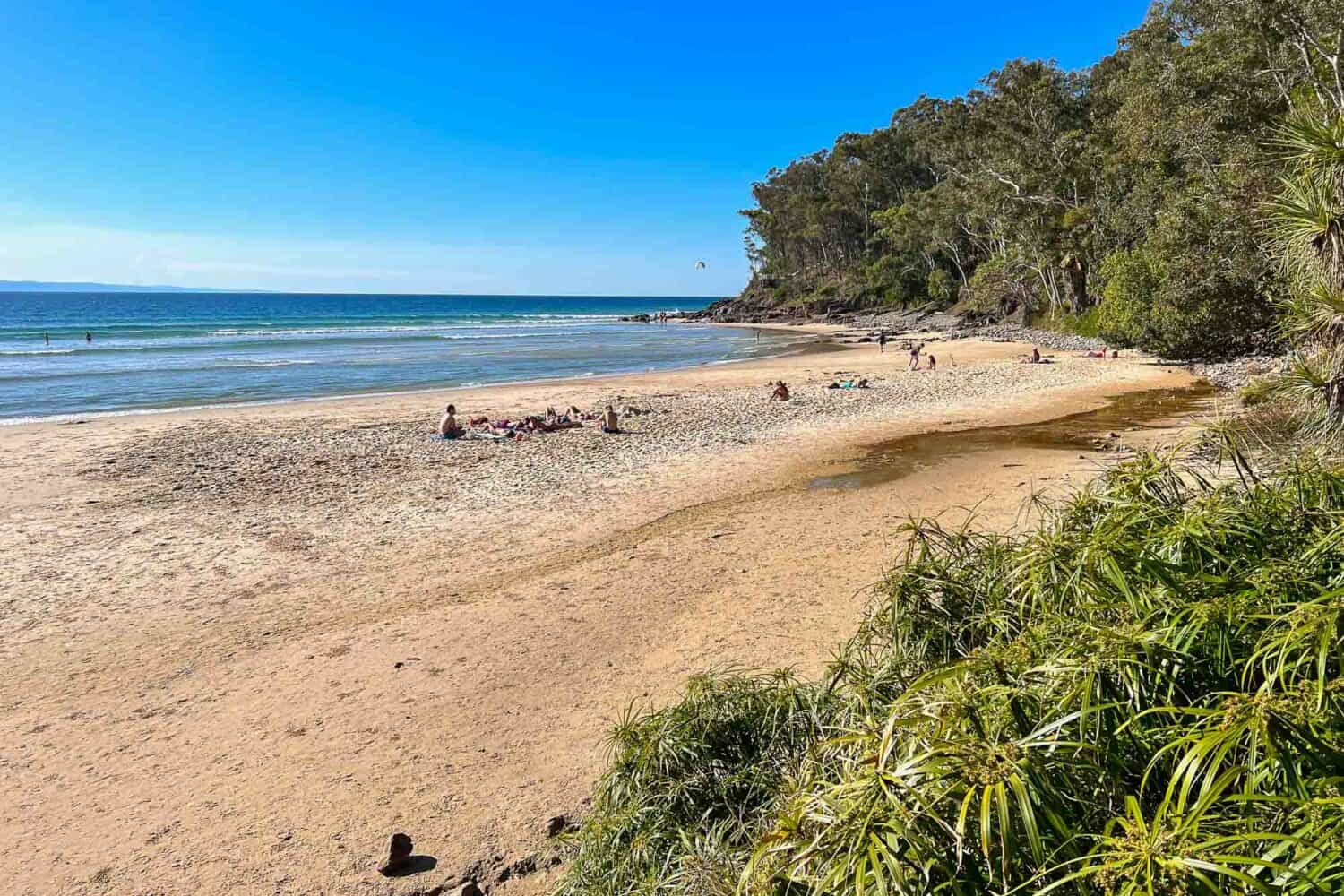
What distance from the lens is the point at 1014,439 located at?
1465 cm

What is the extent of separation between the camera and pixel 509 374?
3381cm

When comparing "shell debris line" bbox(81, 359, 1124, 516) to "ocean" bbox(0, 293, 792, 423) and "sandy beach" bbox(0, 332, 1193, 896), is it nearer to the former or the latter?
"sandy beach" bbox(0, 332, 1193, 896)

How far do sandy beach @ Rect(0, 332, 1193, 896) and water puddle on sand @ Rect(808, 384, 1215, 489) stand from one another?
32 centimetres

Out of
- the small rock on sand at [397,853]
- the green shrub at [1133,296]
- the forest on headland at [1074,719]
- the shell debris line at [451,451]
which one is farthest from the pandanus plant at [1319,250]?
the green shrub at [1133,296]

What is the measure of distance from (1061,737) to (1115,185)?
37.6 meters

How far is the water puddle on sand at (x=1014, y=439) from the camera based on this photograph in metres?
12.4

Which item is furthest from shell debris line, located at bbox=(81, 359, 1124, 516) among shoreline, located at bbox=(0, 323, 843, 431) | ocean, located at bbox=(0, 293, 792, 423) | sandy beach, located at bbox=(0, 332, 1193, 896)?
ocean, located at bbox=(0, 293, 792, 423)

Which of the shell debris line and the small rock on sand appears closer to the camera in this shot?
the small rock on sand

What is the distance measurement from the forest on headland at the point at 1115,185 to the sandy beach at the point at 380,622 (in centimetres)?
637

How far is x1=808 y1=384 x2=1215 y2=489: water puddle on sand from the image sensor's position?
1243cm

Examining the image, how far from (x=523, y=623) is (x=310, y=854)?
9.90 feet

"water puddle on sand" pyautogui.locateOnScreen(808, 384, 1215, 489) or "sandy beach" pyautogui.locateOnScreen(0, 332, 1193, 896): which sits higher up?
"water puddle on sand" pyautogui.locateOnScreen(808, 384, 1215, 489)

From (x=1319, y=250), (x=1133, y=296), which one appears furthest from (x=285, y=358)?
(x=1319, y=250)

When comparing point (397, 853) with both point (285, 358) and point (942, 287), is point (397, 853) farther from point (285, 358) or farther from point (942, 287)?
point (942, 287)
